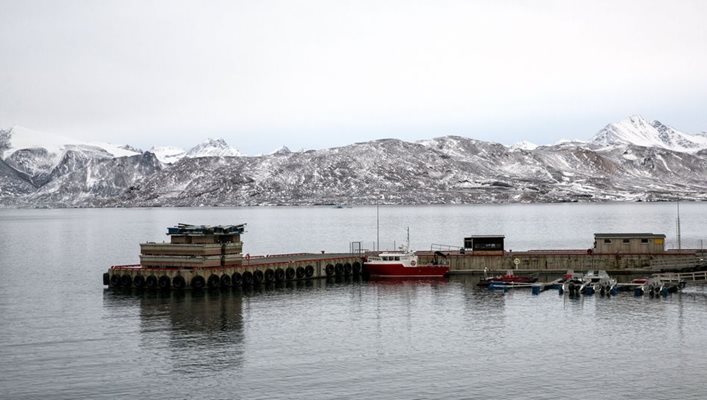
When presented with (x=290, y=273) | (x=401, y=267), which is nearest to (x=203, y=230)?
(x=290, y=273)

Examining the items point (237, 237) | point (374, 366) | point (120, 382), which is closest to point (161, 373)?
point (120, 382)

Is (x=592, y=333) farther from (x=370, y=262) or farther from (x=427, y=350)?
(x=370, y=262)

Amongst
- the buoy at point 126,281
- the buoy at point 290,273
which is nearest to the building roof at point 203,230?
the buoy at point 126,281

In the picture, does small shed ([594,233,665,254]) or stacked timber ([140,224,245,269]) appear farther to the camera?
small shed ([594,233,665,254])

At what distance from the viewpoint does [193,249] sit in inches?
3684

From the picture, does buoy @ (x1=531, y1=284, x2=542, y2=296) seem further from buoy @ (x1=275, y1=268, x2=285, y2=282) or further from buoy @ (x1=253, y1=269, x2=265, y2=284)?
buoy @ (x1=253, y1=269, x2=265, y2=284)

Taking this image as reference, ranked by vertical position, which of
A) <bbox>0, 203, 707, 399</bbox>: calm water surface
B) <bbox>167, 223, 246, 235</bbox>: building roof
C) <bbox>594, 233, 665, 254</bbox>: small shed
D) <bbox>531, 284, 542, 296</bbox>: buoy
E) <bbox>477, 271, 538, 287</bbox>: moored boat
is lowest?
<bbox>0, 203, 707, 399</bbox>: calm water surface

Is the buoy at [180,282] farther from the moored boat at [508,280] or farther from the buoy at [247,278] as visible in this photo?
the moored boat at [508,280]

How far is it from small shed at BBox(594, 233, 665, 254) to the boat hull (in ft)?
67.0

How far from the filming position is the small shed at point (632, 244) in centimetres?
10738

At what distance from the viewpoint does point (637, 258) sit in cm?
10594

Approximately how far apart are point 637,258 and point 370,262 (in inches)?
1313

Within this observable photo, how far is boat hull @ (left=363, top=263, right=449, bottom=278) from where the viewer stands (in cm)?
10512

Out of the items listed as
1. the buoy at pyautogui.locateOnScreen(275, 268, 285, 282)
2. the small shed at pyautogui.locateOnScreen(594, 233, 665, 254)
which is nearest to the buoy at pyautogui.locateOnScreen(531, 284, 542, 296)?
the small shed at pyautogui.locateOnScreen(594, 233, 665, 254)
